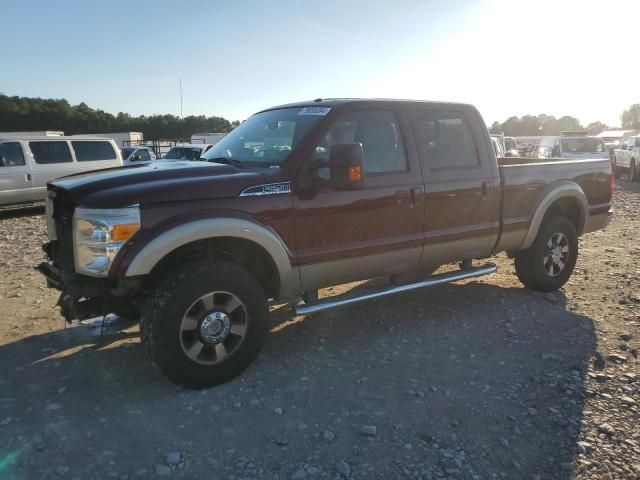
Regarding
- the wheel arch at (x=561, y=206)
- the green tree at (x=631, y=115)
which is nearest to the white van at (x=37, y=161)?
the wheel arch at (x=561, y=206)

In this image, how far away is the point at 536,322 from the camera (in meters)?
4.79

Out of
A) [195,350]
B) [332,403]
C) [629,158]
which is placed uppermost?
[629,158]

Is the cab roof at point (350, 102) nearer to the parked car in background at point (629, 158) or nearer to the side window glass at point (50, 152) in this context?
the side window glass at point (50, 152)

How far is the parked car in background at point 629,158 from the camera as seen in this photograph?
20453mm

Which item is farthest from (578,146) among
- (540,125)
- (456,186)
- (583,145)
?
(540,125)

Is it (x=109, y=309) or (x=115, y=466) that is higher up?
(x=109, y=309)

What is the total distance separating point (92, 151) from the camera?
43.3 ft

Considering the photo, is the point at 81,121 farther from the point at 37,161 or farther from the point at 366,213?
the point at 366,213

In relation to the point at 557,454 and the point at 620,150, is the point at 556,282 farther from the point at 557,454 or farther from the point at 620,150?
the point at 620,150

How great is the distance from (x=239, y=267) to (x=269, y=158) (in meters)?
0.94

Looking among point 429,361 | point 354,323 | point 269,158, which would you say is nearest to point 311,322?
point 354,323

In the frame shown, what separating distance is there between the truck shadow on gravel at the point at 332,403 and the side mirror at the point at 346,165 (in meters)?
1.39

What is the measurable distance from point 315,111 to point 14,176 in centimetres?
1028

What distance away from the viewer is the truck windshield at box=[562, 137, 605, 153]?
1864 cm
